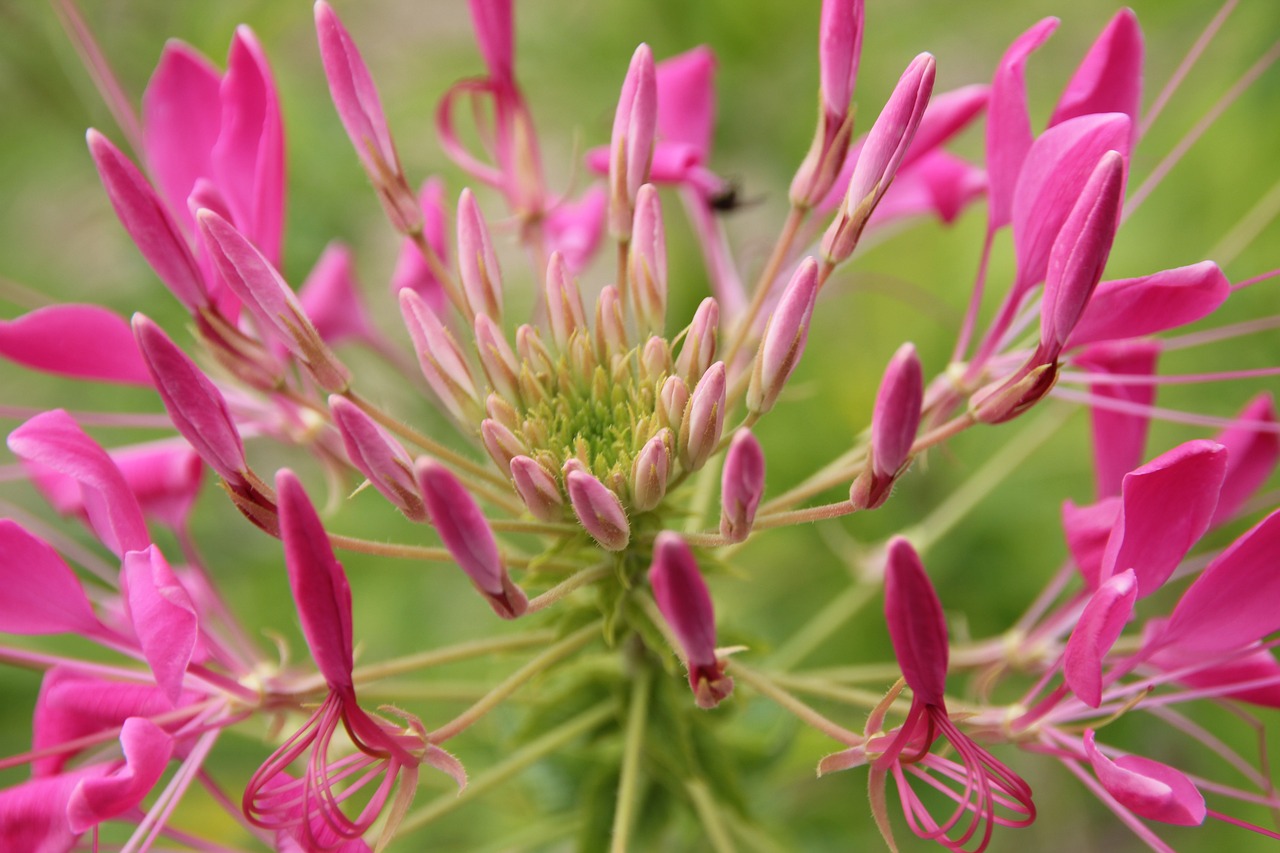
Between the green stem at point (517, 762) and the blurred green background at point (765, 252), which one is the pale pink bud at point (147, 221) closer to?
the green stem at point (517, 762)

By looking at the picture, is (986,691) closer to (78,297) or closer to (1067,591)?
(1067,591)

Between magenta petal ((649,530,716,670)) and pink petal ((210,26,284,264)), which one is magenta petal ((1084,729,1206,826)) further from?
pink petal ((210,26,284,264))

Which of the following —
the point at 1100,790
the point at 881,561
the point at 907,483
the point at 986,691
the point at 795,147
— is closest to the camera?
the point at 1100,790

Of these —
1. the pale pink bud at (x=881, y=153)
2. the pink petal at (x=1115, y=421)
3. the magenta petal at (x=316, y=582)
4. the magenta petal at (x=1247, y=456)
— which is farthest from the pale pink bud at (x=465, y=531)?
the magenta petal at (x=1247, y=456)

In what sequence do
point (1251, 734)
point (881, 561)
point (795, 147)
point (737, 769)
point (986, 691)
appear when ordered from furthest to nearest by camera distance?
point (795, 147) → point (1251, 734) → point (881, 561) → point (737, 769) → point (986, 691)

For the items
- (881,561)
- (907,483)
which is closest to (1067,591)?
(907,483)

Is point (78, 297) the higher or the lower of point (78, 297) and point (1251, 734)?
the higher

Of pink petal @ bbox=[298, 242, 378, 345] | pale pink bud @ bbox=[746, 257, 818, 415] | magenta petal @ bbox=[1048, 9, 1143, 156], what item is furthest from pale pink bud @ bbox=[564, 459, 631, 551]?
pink petal @ bbox=[298, 242, 378, 345]

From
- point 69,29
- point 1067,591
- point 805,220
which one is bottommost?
point 1067,591
